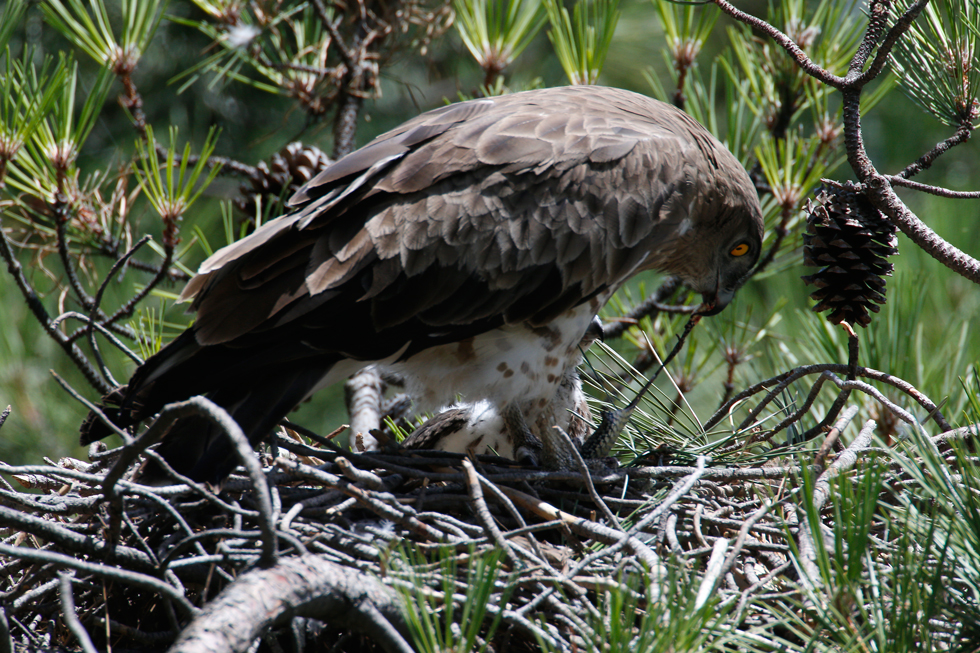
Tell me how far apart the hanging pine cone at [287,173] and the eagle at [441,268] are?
79cm

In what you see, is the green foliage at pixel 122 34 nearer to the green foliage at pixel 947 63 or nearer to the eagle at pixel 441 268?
the eagle at pixel 441 268

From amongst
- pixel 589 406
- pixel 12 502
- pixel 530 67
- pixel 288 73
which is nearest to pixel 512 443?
pixel 589 406

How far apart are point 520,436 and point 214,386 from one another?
113 cm

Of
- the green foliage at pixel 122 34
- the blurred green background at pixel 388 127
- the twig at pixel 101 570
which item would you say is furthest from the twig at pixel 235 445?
the green foliage at pixel 122 34

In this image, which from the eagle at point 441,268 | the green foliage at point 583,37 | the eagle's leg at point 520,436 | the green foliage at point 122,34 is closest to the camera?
the eagle at point 441,268

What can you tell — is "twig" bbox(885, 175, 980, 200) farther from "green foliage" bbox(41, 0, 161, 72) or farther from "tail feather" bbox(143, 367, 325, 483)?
"green foliage" bbox(41, 0, 161, 72)

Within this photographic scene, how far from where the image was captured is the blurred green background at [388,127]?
3.39 meters

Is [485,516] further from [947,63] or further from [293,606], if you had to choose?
[947,63]

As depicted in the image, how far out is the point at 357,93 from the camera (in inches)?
155

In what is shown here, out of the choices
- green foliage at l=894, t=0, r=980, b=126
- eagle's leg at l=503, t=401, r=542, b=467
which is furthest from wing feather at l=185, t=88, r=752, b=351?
green foliage at l=894, t=0, r=980, b=126

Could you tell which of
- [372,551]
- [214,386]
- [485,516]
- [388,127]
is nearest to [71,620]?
[372,551]

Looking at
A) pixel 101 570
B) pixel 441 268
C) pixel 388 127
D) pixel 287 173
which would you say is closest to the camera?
pixel 101 570

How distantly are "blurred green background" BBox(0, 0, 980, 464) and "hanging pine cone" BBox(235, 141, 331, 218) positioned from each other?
12.6 inches

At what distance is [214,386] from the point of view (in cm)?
244
